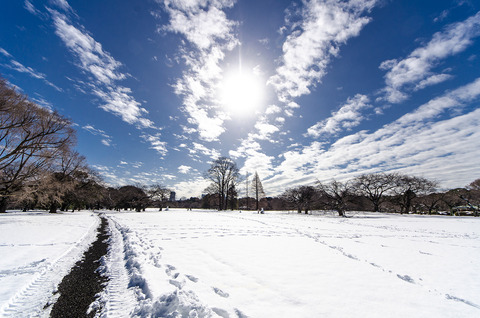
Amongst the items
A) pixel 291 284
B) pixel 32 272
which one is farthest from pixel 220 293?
pixel 32 272

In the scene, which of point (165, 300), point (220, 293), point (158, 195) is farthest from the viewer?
point (158, 195)

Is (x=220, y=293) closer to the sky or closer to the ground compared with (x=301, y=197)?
closer to the ground

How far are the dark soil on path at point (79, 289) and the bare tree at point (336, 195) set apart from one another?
29.5 m

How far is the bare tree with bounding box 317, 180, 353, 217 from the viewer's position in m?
27.0

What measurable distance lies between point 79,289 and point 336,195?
30653 mm

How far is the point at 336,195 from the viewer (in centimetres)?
2783

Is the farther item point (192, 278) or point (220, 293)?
point (192, 278)

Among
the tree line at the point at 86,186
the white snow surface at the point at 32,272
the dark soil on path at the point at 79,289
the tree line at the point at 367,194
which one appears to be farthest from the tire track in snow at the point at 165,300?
the tree line at the point at 367,194

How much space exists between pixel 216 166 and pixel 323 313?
128ft

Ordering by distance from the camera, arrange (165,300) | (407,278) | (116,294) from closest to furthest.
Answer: (165,300)
(116,294)
(407,278)

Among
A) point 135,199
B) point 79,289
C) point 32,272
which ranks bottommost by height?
point 79,289

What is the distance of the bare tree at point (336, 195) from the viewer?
2695cm

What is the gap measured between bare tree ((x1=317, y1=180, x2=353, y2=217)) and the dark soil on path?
29.5m

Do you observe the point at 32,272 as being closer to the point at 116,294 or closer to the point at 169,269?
the point at 116,294
